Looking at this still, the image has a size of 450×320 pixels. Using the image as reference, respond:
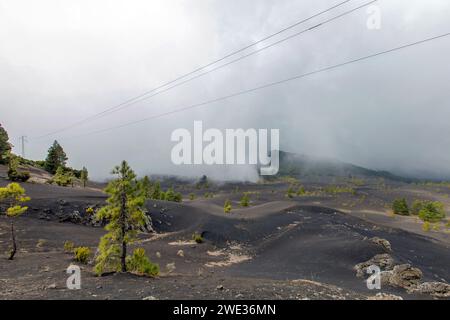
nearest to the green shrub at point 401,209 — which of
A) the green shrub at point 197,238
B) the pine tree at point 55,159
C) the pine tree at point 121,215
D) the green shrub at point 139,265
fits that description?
the green shrub at point 197,238

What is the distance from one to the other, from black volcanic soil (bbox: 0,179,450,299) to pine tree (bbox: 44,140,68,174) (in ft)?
115

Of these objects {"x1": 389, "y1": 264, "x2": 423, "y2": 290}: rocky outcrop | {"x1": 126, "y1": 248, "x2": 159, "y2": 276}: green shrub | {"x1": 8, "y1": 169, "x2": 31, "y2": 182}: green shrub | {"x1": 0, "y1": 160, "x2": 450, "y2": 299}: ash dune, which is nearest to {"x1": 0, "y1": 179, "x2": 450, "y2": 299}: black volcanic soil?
{"x1": 0, "y1": 160, "x2": 450, "y2": 299}: ash dune

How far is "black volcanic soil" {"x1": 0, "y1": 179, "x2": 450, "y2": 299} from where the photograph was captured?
1322 centimetres

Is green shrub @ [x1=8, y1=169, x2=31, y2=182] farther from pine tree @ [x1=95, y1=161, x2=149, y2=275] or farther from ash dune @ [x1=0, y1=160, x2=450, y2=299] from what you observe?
pine tree @ [x1=95, y1=161, x2=149, y2=275]

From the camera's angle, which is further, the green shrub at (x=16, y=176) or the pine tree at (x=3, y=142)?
the pine tree at (x=3, y=142)

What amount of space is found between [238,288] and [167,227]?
34.0 m

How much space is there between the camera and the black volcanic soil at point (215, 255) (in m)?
13.2

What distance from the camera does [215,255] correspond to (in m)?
33.7

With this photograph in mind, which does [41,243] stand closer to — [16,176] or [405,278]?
[16,176]

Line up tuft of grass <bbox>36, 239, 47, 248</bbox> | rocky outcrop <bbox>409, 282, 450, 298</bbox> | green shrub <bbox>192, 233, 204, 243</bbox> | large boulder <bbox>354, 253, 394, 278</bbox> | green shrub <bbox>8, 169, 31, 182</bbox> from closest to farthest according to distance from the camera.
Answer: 1. rocky outcrop <bbox>409, 282, 450, 298</bbox>
2. large boulder <bbox>354, 253, 394, 278</bbox>
3. tuft of grass <bbox>36, 239, 47, 248</bbox>
4. green shrub <bbox>192, 233, 204, 243</bbox>
5. green shrub <bbox>8, 169, 31, 182</bbox>

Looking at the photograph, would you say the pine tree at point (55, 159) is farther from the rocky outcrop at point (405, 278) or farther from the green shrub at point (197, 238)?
the rocky outcrop at point (405, 278)

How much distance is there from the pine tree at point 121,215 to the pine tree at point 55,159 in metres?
76.4

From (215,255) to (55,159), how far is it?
2768 inches
